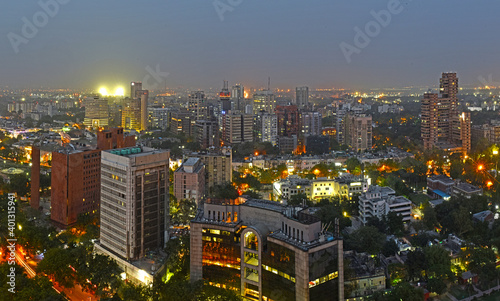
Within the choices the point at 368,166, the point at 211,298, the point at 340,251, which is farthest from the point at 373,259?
the point at 368,166

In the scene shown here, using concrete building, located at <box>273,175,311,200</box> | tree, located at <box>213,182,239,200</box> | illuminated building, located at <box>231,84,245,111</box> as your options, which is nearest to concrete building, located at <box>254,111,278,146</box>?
tree, located at <box>213,182,239,200</box>

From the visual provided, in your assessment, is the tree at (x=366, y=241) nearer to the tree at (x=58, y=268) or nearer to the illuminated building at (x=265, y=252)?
the illuminated building at (x=265, y=252)

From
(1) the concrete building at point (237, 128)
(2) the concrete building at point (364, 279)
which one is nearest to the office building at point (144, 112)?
(1) the concrete building at point (237, 128)

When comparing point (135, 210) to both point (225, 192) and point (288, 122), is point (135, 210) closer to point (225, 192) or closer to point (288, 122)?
point (225, 192)

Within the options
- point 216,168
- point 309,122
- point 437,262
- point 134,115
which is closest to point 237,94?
point 134,115

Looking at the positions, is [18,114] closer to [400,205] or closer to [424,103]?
A: [424,103]

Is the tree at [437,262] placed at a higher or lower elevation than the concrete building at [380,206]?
lower
